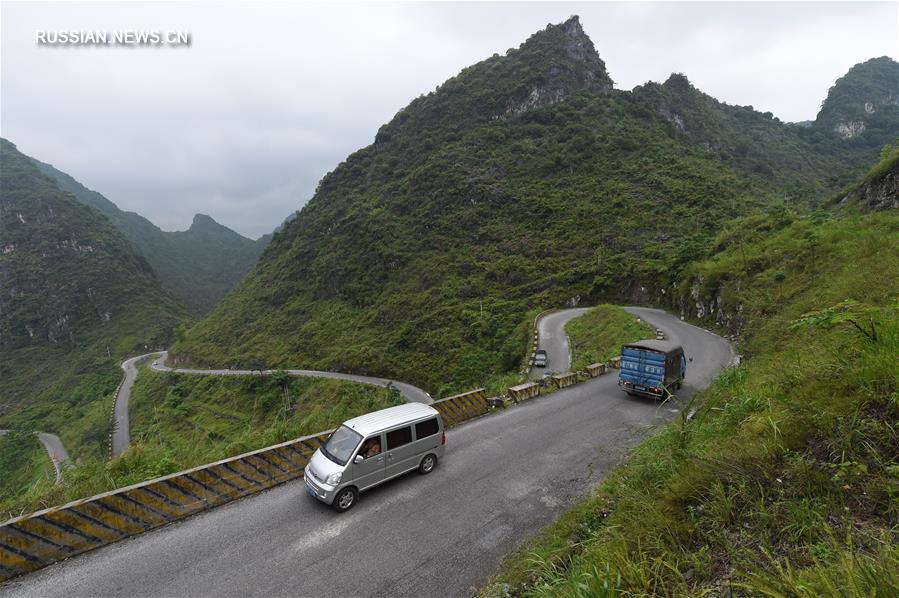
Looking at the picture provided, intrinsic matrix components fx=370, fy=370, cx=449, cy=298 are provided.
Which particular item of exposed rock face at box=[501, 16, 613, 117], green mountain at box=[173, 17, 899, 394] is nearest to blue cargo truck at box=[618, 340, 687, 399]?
green mountain at box=[173, 17, 899, 394]

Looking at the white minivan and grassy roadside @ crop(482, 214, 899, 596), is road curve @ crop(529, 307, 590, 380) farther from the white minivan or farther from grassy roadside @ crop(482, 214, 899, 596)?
grassy roadside @ crop(482, 214, 899, 596)

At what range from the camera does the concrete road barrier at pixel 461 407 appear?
11398 millimetres

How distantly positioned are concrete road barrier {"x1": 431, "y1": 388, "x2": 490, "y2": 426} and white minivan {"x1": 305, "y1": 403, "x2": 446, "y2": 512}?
7.48 feet

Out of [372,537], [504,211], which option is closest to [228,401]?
[504,211]

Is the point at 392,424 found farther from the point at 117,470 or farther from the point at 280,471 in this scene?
the point at 117,470

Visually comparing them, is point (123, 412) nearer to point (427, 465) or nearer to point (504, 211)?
point (504, 211)

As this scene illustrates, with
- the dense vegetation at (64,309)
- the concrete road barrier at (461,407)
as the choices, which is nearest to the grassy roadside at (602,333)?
the concrete road barrier at (461,407)

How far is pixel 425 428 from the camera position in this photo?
8.66 m

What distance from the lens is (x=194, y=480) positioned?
7375mm

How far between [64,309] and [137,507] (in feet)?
519

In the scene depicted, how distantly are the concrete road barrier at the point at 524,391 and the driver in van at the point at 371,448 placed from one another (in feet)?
22.0

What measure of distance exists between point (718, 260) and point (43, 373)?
147 metres

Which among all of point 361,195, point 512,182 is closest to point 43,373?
point 361,195

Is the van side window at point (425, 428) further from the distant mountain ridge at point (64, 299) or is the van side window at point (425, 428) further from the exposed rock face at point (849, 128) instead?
the exposed rock face at point (849, 128)
